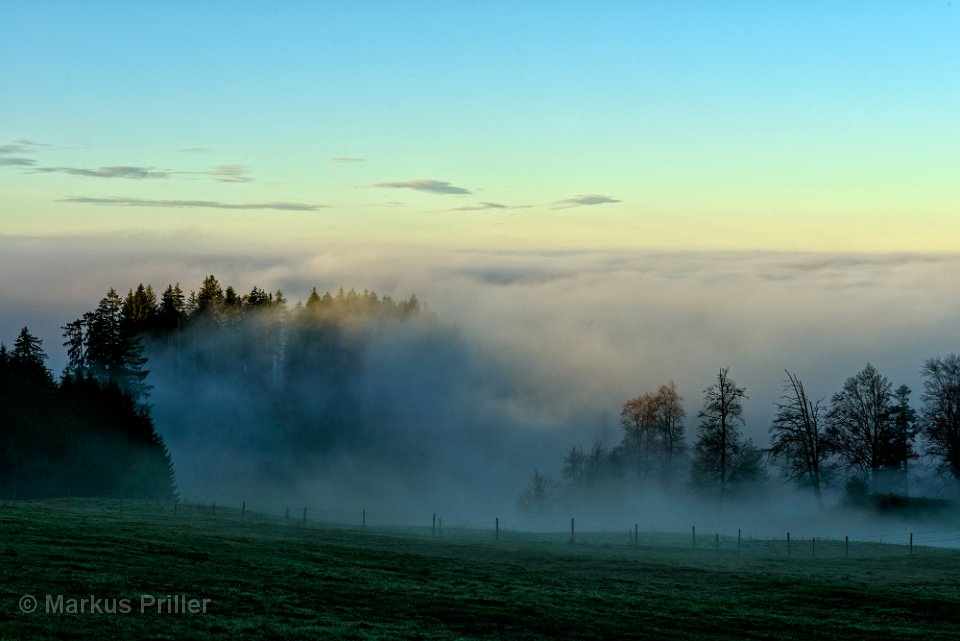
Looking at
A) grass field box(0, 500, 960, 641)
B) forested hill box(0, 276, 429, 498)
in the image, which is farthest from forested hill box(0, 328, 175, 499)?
grass field box(0, 500, 960, 641)

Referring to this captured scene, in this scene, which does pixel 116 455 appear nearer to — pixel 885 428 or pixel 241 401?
pixel 885 428

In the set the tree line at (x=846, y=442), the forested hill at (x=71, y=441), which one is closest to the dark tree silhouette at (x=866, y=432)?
the tree line at (x=846, y=442)

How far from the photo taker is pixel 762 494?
351 ft

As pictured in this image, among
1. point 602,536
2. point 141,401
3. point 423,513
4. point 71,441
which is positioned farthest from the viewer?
point 141,401

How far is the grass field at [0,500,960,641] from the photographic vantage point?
30641 millimetres

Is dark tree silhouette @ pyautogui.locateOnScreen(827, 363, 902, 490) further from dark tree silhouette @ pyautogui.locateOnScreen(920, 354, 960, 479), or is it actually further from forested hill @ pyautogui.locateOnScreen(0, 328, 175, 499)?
forested hill @ pyautogui.locateOnScreen(0, 328, 175, 499)

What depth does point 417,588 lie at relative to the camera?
41.1m

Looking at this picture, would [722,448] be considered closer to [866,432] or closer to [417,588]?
[866,432]

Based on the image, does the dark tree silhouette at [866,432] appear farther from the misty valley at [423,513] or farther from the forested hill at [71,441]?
the forested hill at [71,441]

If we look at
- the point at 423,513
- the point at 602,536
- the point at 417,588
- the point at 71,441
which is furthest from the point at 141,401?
the point at 417,588

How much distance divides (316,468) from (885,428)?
109427 mm

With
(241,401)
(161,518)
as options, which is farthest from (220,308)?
(161,518)

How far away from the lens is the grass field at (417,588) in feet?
101

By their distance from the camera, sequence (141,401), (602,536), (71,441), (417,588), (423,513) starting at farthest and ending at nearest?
1. (141,401)
2. (423,513)
3. (71,441)
4. (602,536)
5. (417,588)
